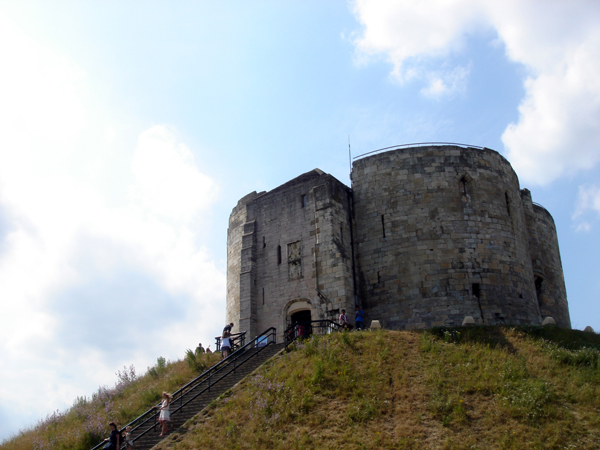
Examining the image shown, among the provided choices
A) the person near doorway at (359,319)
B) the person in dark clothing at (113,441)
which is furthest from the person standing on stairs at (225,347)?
the person in dark clothing at (113,441)

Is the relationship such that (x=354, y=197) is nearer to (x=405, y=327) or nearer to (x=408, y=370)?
(x=405, y=327)

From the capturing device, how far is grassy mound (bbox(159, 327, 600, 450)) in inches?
472

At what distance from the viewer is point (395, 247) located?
22156 millimetres

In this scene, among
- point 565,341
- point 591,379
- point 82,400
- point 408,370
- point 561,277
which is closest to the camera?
point 591,379

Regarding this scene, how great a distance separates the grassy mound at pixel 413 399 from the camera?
39.3ft

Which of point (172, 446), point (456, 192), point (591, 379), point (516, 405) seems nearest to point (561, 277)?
point (456, 192)

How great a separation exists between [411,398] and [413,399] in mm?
53

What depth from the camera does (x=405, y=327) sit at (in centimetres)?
2094

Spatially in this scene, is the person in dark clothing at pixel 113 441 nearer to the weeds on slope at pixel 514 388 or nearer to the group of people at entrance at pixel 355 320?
the weeds on slope at pixel 514 388

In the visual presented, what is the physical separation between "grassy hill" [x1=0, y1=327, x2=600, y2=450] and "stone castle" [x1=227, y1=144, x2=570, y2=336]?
12.2 feet

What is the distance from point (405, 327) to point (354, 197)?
233 inches

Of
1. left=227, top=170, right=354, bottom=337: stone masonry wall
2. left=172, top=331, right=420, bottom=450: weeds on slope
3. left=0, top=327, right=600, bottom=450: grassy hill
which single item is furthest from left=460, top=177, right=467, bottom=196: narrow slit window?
left=172, top=331, right=420, bottom=450: weeds on slope

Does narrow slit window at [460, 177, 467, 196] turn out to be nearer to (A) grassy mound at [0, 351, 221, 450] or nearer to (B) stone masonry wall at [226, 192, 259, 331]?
(B) stone masonry wall at [226, 192, 259, 331]

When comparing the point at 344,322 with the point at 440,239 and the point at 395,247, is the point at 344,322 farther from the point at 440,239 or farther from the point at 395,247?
the point at 440,239
